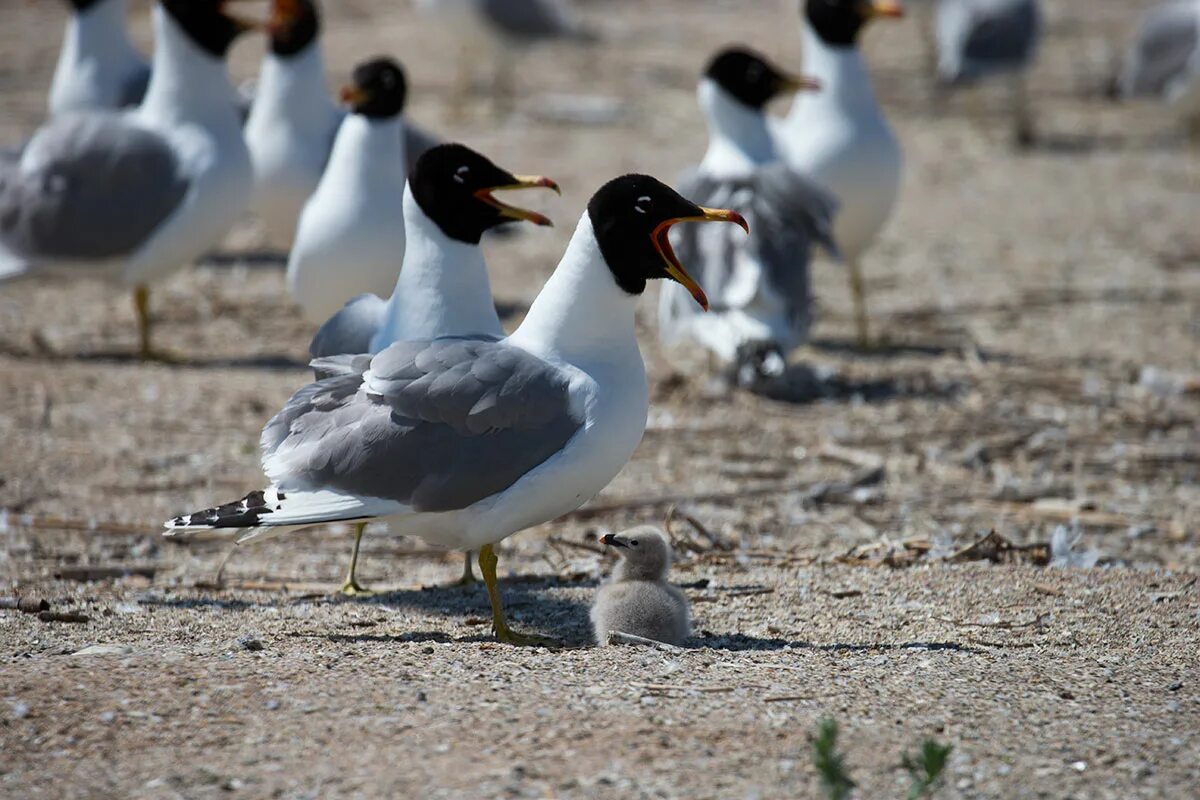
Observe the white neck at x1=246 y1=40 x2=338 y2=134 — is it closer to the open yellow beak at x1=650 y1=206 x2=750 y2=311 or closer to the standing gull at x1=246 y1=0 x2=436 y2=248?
the standing gull at x1=246 y1=0 x2=436 y2=248

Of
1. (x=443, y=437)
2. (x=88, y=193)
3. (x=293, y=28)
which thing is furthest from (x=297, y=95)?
(x=443, y=437)

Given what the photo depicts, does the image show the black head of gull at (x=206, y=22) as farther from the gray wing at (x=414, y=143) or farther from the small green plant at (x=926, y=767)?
the small green plant at (x=926, y=767)

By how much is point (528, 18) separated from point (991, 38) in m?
4.01

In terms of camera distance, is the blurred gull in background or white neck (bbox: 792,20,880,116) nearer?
white neck (bbox: 792,20,880,116)

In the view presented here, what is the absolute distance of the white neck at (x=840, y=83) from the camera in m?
8.73

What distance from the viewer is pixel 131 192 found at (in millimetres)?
7887

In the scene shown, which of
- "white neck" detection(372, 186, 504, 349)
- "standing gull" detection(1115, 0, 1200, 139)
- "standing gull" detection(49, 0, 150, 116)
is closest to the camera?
"white neck" detection(372, 186, 504, 349)

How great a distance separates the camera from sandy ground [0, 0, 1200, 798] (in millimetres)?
3336

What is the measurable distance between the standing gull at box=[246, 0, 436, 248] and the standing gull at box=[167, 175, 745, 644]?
414 cm

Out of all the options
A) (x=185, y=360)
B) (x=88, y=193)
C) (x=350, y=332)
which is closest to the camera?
(x=350, y=332)

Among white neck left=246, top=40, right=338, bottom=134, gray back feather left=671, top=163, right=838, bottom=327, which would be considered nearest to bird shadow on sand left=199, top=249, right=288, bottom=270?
white neck left=246, top=40, right=338, bottom=134

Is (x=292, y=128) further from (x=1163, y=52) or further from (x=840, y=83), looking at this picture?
(x=1163, y=52)

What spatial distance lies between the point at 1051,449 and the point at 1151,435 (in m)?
0.55

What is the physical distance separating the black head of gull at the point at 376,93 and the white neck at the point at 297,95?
1.66 m
